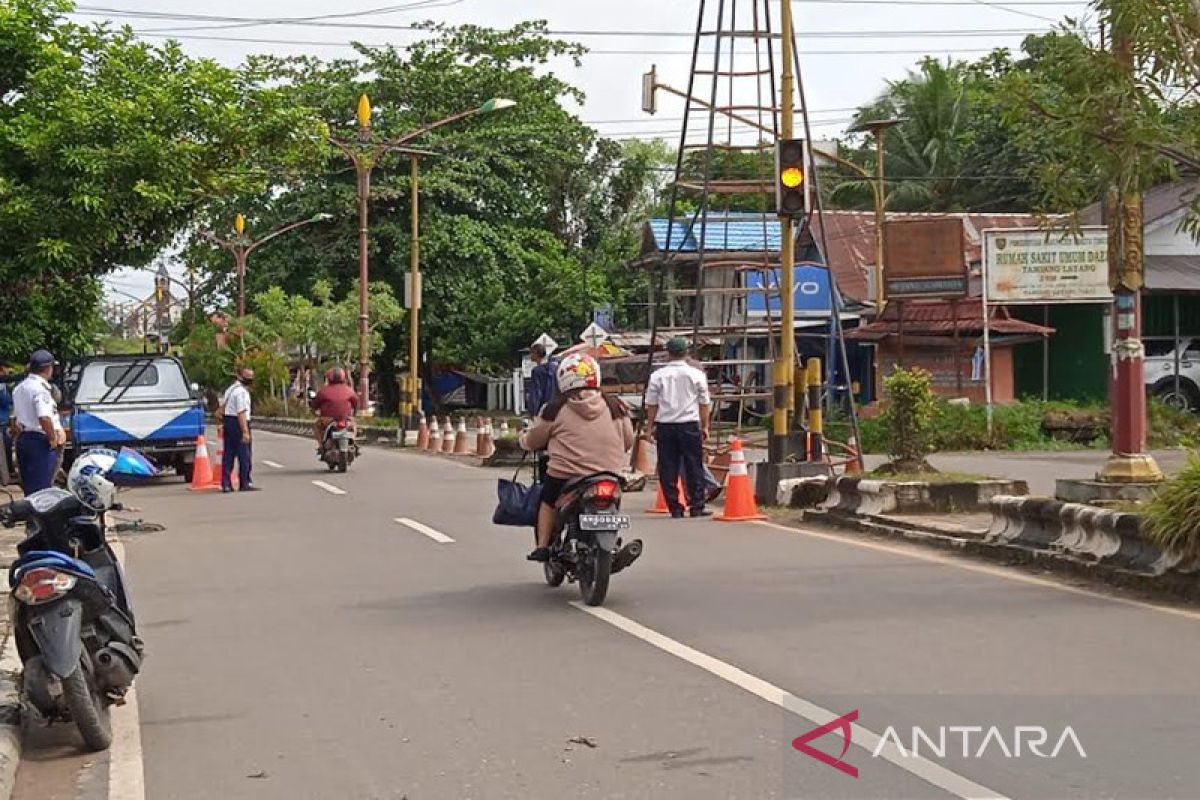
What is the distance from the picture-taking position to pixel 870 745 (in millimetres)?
6109

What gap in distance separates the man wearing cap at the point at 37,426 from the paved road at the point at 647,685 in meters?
2.57

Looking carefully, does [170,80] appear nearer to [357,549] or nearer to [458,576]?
[357,549]

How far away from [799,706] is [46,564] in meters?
3.30

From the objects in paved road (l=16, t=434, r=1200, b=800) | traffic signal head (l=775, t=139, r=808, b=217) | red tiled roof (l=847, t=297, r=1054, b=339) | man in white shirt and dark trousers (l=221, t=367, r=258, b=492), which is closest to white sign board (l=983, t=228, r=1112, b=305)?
red tiled roof (l=847, t=297, r=1054, b=339)

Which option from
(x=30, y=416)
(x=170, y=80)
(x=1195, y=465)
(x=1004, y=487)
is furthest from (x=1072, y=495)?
(x=170, y=80)

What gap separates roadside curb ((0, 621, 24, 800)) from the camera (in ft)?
19.6

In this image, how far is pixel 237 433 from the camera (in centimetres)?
2111

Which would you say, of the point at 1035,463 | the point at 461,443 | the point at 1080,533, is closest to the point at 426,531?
the point at 1080,533

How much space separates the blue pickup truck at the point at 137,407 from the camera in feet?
75.3

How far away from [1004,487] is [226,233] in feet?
143

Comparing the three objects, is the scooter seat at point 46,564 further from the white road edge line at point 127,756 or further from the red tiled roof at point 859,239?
the red tiled roof at point 859,239

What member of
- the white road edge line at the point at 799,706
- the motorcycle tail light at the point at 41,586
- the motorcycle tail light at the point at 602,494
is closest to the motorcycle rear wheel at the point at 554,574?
the white road edge line at the point at 799,706

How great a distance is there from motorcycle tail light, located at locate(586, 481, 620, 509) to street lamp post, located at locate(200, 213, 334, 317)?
1538 inches

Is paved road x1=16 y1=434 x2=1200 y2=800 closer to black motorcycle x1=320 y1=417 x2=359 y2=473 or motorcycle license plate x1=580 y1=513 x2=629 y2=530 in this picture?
motorcycle license plate x1=580 y1=513 x2=629 y2=530
